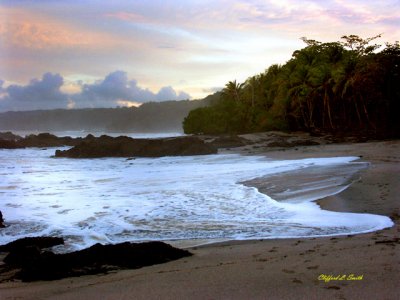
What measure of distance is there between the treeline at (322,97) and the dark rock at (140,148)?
15100mm

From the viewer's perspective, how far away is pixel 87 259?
184 inches

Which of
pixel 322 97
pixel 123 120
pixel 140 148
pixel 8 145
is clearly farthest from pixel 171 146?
pixel 123 120

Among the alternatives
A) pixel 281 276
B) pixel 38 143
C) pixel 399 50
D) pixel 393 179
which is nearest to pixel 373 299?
pixel 281 276

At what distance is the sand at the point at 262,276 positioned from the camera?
130 inches

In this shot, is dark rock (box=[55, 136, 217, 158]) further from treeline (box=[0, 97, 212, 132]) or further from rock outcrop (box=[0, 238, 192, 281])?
treeline (box=[0, 97, 212, 132])

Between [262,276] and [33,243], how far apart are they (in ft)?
10.6

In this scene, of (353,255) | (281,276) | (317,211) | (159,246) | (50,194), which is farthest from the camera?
(50,194)

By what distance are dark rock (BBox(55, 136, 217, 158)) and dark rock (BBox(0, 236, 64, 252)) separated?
21960 mm

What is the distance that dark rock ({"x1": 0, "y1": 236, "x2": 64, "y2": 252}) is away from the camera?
5.47m

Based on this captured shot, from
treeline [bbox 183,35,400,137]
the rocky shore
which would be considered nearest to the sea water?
the rocky shore

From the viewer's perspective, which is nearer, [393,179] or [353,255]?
[353,255]

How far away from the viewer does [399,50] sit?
36.7 m

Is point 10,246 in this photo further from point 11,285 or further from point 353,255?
point 353,255

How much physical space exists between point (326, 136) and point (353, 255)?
34.3 meters
